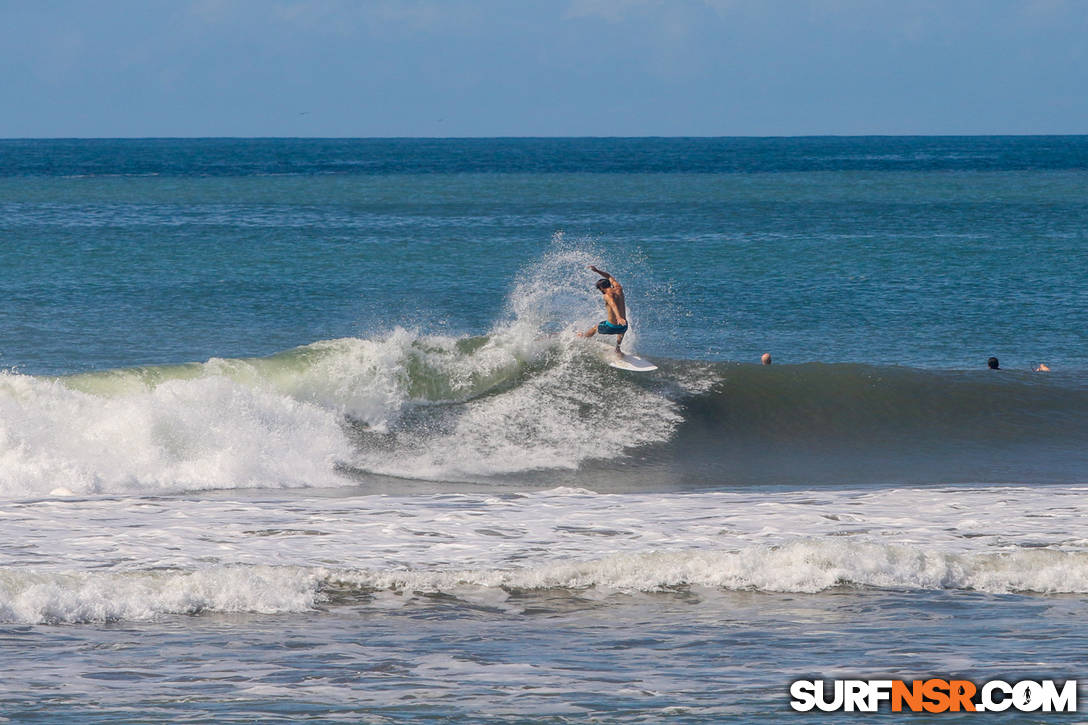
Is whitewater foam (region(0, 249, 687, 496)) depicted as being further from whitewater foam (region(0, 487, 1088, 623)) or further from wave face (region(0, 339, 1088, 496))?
whitewater foam (region(0, 487, 1088, 623))

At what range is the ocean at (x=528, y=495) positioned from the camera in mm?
8617

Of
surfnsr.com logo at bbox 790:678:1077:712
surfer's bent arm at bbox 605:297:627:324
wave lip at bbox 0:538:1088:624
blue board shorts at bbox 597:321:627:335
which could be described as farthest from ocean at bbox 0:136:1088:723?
surfer's bent arm at bbox 605:297:627:324

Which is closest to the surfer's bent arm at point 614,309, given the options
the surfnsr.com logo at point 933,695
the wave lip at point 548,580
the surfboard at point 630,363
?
the surfboard at point 630,363

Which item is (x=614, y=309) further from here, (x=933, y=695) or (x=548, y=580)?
(x=933, y=695)

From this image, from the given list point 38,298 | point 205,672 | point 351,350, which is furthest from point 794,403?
point 38,298

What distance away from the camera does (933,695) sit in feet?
26.3

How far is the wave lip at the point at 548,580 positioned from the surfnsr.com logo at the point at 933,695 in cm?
254

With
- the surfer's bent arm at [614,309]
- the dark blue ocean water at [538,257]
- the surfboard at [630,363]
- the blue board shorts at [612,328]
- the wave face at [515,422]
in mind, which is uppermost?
the dark blue ocean water at [538,257]

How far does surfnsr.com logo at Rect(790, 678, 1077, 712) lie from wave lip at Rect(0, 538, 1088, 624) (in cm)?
254

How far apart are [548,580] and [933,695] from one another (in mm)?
3783

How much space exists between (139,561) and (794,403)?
39.1ft

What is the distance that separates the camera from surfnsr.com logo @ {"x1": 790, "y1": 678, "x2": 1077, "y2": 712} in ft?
25.5

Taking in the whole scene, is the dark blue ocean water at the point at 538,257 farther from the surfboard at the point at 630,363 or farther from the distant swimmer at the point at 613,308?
the distant swimmer at the point at 613,308

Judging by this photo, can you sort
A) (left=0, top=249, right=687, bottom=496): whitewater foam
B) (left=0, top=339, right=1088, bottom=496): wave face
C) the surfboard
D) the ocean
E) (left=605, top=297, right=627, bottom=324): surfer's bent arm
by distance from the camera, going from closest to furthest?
the ocean < (left=0, top=249, right=687, bottom=496): whitewater foam < (left=0, top=339, right=1088, bottom=496): wave face < (left=605, top=297, right=627, bottom=324): surfer's bent arm < the surfboard
